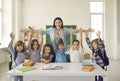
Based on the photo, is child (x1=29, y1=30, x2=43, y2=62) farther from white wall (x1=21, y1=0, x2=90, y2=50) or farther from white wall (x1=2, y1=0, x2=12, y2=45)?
white wall (x1=21, y1=0, x2=90, y2=50)

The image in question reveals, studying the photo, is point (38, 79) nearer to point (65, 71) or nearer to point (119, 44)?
point (65, 71)

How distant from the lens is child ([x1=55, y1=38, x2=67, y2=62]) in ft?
10.8

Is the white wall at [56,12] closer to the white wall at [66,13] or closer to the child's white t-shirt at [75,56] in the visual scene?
the white wall at [66,13]

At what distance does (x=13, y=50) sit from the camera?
10.8 feet

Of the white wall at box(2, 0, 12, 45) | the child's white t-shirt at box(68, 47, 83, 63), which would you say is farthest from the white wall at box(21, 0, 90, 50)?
the child's white t-shirt at box(68, 47, 83, 63)

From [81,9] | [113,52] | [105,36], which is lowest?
A: [113,52]

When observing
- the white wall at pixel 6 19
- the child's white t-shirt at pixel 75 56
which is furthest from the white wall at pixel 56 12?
the child's white t-shirt at pixel 75 56

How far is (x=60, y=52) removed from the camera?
10.9 ft

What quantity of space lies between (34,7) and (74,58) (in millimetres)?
6224

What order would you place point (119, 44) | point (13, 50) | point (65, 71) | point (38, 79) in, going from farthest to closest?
point (119, 44) → point (13, 50) → point (38, 79) → point (65, 71)

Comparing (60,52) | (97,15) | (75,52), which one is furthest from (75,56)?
(97,15)

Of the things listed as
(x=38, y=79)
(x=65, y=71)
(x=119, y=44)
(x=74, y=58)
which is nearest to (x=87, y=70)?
(x=65, y=71)

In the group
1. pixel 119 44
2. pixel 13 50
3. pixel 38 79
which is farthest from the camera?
pixel 119 44

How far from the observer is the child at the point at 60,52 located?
330 centimetres
